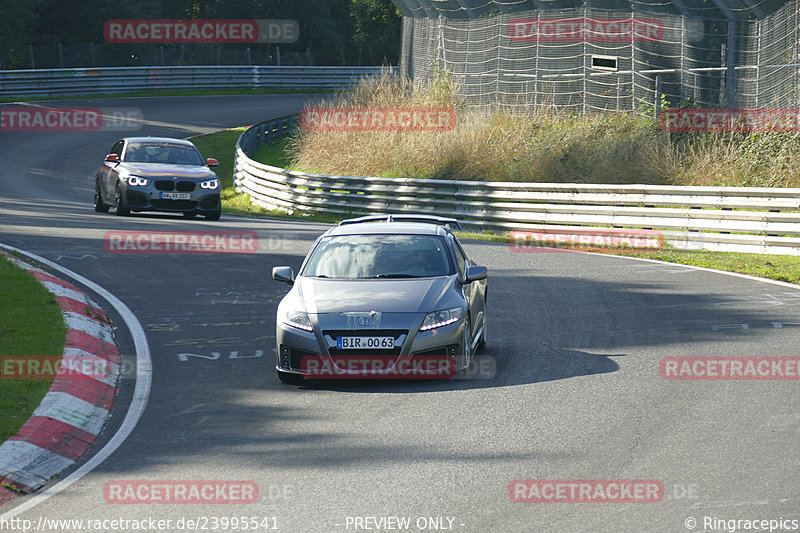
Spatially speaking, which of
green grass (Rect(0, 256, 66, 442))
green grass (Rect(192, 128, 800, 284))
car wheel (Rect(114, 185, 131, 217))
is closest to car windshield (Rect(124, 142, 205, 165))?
car wheel (Rect(114, 185, 131, 217))

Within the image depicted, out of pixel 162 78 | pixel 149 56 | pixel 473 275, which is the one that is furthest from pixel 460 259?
pixel 149 56

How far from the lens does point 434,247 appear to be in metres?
11.2

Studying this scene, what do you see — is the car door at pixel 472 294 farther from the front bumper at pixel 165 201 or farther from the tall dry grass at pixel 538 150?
the tall dry grass at pixel 538 150

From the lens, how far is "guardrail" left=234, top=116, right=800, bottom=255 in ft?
63.8

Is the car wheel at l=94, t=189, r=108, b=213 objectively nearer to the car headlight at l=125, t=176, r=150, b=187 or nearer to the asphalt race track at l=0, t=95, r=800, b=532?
the car headlight at l=125, t=176, r=150, b=187

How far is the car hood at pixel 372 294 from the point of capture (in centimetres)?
995

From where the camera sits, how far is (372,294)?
10195 millimetres

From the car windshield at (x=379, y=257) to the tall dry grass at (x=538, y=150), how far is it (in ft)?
47.0

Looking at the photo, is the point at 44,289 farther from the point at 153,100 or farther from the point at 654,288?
the point at 153,100

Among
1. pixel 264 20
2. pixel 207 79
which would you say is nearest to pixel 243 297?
pixel 207 79

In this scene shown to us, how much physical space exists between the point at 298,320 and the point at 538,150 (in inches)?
744

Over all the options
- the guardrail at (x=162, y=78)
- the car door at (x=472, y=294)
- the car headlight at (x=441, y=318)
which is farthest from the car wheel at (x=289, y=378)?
the guardrail at (x=162, y=78)

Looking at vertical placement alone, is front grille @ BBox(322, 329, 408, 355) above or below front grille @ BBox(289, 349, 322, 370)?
above

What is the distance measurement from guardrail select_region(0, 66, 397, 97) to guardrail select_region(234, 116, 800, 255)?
20277 mm
